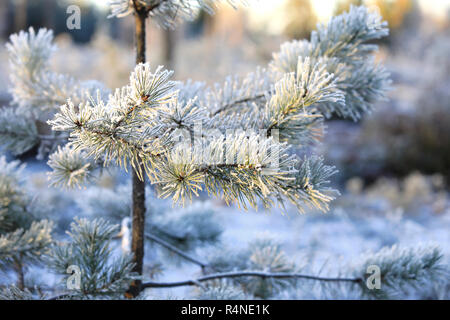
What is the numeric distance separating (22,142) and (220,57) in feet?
28.1

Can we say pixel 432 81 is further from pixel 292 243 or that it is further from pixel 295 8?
pixel 295 8

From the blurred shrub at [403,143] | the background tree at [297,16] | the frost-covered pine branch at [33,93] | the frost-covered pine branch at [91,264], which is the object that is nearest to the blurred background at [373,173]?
the blurred shrub at [403,143]

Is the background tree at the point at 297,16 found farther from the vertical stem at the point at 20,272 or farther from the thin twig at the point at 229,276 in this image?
the vertical stem at the point at 20,272

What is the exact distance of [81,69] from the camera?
755 centimetres

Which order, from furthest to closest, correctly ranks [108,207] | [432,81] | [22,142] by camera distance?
[432,81] < [108,207] < [22,142]

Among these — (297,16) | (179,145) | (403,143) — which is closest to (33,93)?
(179,145)

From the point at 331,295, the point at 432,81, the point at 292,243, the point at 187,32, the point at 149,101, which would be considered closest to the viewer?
the point at 149,101

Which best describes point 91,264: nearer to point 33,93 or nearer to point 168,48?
point 33,93

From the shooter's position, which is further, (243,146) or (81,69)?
(81,69)

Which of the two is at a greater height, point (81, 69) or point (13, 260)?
point (81, 69)

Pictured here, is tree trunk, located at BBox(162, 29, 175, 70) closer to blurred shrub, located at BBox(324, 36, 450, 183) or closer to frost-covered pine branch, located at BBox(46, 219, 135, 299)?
blurred shrub, located at BBox(324, 36, 450, 183)

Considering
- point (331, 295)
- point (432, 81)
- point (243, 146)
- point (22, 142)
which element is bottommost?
point (331, 295)

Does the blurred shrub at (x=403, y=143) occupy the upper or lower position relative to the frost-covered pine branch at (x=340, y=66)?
upper

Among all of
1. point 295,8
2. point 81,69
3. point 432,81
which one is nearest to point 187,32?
point 295,8
